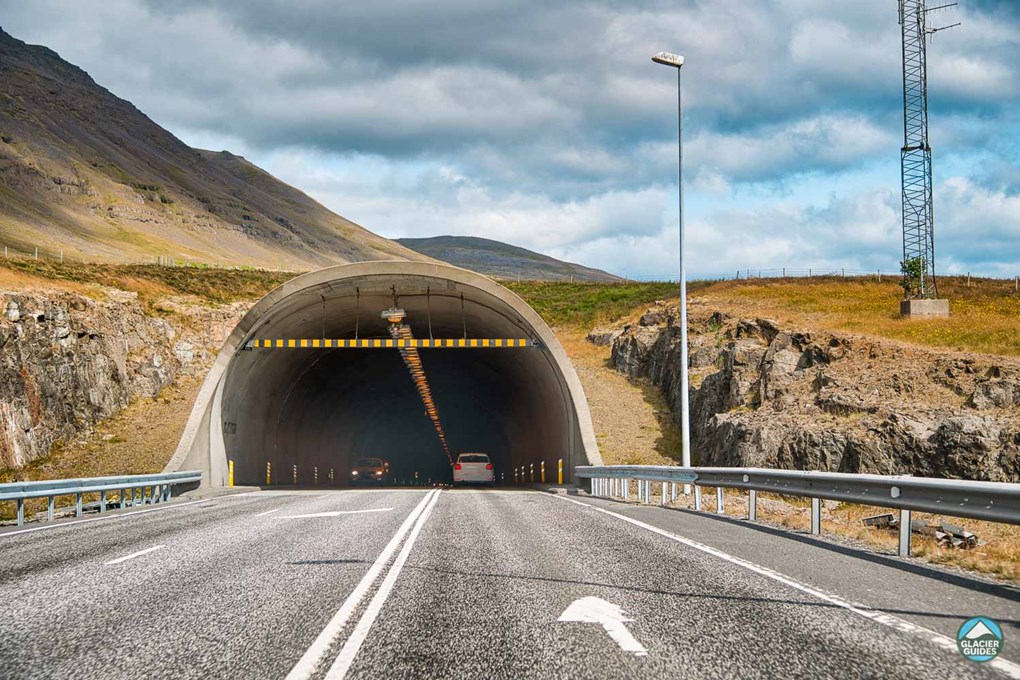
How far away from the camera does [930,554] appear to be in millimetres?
10523

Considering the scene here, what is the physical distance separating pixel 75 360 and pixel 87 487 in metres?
20.7

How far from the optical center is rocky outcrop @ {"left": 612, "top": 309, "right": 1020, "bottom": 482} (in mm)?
26984

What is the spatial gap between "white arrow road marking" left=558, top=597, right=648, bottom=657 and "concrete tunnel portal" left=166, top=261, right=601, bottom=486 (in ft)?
65.7

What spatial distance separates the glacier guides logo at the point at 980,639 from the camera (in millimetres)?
5547

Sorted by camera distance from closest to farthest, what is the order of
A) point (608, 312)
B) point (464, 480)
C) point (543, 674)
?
point (543, 674) < point (464, 480) < point (608, 312)

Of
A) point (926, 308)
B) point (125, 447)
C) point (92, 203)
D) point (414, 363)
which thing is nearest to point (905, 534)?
point (125, 447)

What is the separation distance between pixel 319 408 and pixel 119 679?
4113 cm

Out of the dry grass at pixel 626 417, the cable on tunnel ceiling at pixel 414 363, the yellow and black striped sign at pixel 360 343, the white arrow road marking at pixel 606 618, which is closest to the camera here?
the white arrow road marking at pixel 606 618

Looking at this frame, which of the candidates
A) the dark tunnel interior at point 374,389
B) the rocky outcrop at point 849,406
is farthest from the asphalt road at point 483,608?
the dark tunnel interior at point 374,389

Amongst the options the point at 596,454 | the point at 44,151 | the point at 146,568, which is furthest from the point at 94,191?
the point at 146,568

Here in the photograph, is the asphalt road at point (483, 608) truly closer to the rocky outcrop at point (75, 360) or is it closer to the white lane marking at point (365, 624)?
the white lane marking at point (365, 624)

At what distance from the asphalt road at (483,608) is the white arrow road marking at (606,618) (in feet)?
0.07

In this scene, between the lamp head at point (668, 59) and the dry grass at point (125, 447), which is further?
the dry grass at point (125, 447)

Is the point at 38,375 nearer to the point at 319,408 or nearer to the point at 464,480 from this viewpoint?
the point at 319,408
